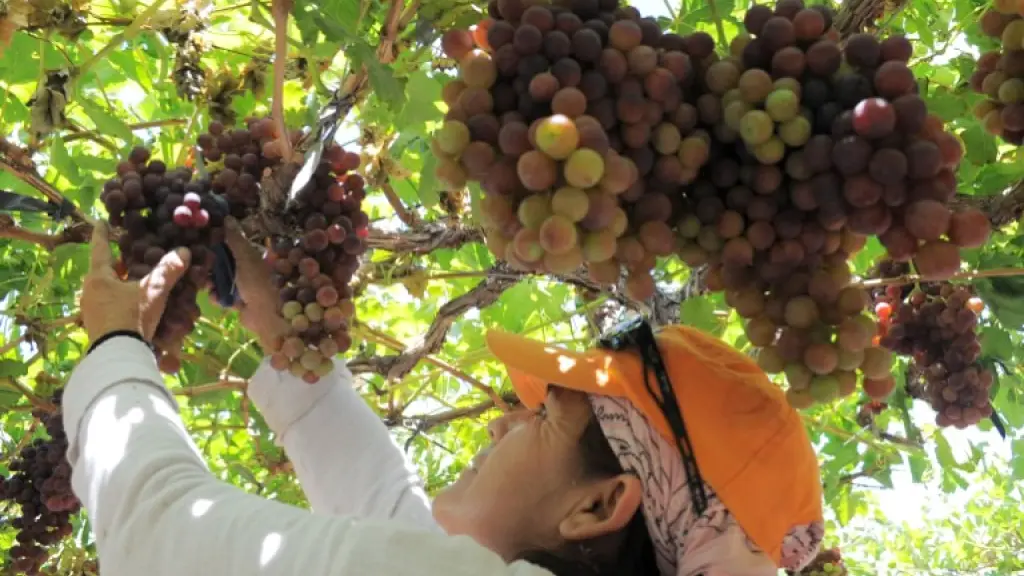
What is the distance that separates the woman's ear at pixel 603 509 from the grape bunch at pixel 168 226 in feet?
2.80

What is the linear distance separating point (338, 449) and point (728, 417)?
110cm

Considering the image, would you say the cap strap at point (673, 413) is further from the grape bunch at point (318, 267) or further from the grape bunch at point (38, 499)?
the grape bunch at point (38, 499)

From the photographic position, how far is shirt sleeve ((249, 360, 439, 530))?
2143 millimetres

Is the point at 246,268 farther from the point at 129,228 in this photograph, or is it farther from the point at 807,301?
the point at 807,301

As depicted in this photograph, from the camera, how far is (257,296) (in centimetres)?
201

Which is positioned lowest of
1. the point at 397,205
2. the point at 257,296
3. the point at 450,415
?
the point at 450,415

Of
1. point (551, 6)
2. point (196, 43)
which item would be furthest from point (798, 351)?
point (196, 43)

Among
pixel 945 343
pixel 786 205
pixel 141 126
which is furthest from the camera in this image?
pixel 141 126

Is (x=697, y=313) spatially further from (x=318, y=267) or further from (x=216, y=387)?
(x=216, y=387)

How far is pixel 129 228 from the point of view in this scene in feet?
5.85

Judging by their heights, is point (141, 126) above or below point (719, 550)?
above

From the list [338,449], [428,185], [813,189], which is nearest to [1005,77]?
[813,189]

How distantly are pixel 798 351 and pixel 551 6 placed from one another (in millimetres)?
537

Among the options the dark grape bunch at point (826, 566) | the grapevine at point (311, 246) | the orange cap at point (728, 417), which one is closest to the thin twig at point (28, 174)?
the grapevine at point (311, 246)
